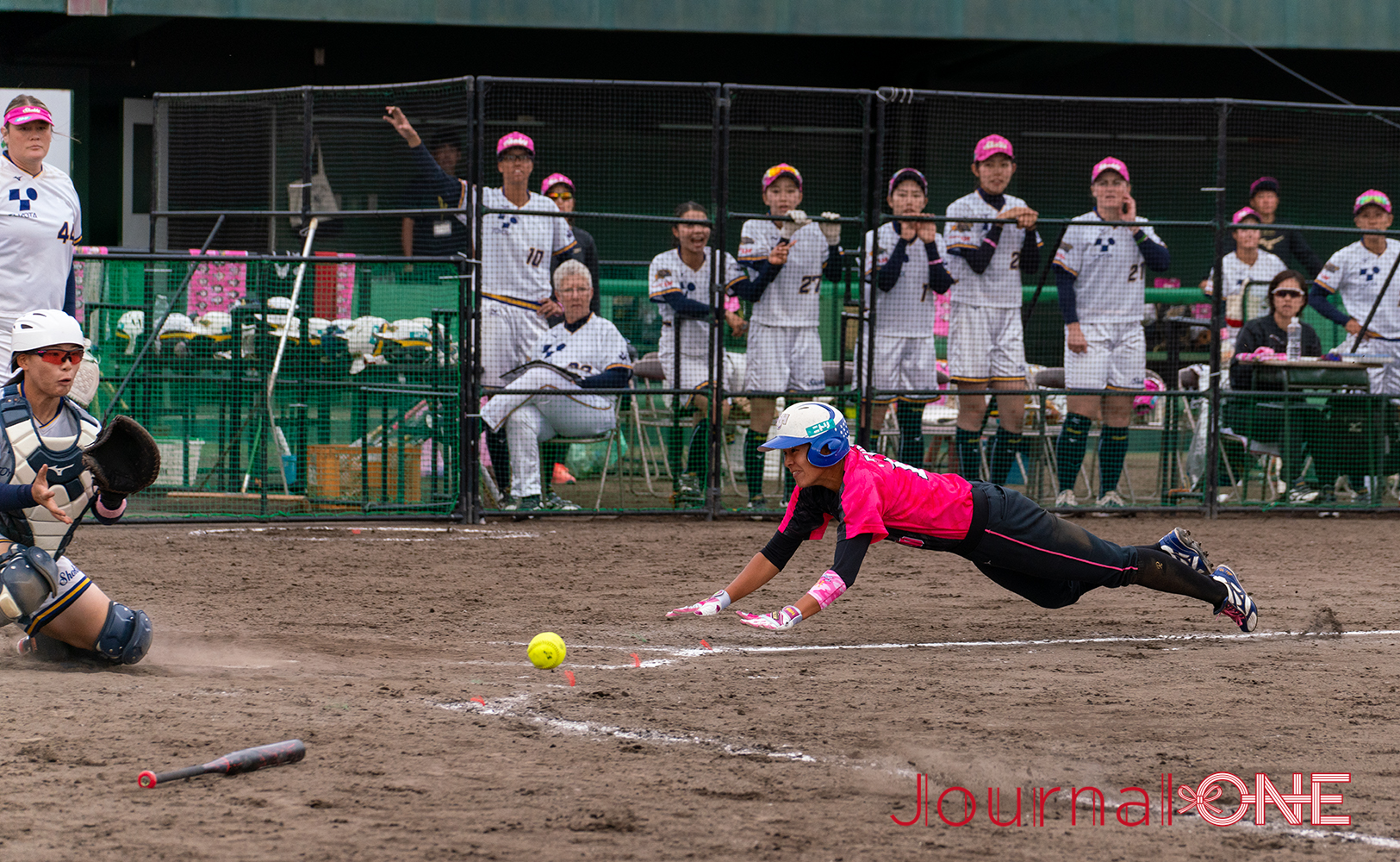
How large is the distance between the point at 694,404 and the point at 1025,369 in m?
2.61

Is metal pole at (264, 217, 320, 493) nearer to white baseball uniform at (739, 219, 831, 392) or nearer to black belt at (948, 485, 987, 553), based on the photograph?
white baseball uniform at (739, 219, 831, 392)

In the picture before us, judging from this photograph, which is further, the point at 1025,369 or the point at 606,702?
the point at 1025,369

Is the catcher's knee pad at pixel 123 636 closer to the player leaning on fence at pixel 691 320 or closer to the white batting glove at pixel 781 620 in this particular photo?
the white batting glove at pixel 781 620

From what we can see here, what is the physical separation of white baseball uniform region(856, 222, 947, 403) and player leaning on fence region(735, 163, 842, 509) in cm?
40

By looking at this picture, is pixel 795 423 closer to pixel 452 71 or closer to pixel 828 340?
pixel 828 340

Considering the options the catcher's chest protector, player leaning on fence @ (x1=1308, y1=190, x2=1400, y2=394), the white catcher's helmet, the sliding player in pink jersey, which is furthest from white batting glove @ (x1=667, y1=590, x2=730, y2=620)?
player leaning on fence @ (x1=1308, y1=190, x2=1400, y2=394)

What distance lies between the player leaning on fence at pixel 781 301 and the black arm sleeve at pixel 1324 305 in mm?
4457

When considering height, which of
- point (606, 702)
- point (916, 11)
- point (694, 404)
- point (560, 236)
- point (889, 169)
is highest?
point (916, 11)

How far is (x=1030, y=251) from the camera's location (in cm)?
1102

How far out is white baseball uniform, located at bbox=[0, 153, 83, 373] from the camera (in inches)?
301

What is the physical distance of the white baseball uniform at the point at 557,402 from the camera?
10.6m

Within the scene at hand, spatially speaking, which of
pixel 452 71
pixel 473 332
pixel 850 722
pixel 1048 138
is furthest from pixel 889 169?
pixel 850 722

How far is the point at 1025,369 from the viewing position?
37.1ft

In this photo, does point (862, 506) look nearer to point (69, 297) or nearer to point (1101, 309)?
point (69, 297)
